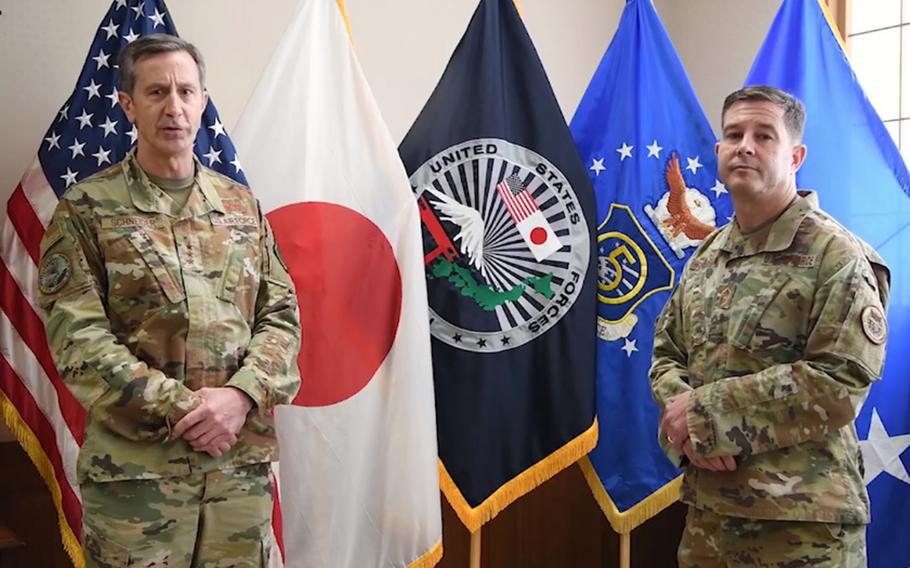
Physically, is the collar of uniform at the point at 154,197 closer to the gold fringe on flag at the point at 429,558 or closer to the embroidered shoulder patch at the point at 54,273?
the embroidered shoulder patch at the point at 54,273

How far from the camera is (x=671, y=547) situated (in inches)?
122

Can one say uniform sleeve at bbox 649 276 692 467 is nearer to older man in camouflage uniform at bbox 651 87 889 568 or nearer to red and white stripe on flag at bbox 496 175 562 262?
older man in camouflage uniform at bbox 651 87 889 568

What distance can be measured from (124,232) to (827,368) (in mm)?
1280

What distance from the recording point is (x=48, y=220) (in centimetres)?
202

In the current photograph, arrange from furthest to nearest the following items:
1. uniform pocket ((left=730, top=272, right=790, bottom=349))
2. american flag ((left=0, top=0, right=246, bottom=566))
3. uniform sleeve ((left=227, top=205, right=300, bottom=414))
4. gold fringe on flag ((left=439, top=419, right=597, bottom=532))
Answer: gold fringe on flag ((left=439, top=419, right=597, bottom=532))
american flag ((left=0, top=0, right=246, bottom=566))
uniform pocket ((left=730, top=272, right=790, bottom=349))
uniform sleeve ((left=227, top=205, right=300, bottom=414))

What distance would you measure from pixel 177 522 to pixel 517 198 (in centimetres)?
125

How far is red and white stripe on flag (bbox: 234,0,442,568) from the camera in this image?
214cm

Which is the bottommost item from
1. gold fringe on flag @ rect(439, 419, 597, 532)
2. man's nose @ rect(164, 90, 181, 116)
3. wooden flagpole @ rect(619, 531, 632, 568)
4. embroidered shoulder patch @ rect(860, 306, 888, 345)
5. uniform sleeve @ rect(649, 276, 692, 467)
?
wooden flagpole @ rect(619, 531, 632, 568)

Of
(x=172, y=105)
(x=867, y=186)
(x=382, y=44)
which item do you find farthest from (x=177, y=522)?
(x=867, y=186)

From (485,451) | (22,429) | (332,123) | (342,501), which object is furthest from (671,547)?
(22,429)

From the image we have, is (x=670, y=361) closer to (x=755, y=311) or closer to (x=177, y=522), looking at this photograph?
(x=755, y=311)

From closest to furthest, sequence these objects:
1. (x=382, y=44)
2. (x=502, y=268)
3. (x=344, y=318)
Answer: (x=344, y=318), (x=502, y=268), (x=382, y=44)

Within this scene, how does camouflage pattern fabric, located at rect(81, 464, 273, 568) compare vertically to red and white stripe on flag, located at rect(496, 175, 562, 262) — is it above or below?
below

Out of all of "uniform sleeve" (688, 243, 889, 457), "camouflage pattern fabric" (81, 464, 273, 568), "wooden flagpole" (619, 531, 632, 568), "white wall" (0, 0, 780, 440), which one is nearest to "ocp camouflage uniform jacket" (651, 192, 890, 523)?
"uniform sleeve" (688, 243, 889, 457)
